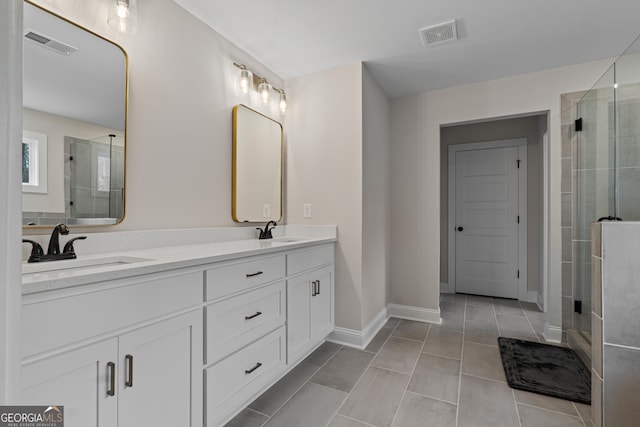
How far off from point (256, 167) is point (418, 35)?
1.57 meters

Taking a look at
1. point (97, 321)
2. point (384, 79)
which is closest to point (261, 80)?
point (384, 79)

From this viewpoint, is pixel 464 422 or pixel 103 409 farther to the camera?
pixel 464 422

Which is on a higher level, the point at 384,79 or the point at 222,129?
the point at 384,79

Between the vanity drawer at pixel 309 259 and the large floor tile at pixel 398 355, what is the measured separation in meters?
0.83

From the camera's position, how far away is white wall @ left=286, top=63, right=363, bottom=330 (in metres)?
2.54

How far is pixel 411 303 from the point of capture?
3.21 meters

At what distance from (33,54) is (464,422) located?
2664mm

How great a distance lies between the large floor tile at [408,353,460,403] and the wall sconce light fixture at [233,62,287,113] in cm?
239

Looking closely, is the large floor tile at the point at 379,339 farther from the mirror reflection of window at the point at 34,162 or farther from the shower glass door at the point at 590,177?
the mirror reflection of window at the point at 34,162

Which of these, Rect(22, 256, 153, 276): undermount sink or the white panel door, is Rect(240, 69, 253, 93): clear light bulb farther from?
the white panel door

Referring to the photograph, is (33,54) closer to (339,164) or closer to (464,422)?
(339,164)

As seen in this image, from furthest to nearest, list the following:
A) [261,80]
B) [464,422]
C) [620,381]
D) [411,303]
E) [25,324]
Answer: [411,303] → [261,80] → [464,422] → [620,381] → [25,324]

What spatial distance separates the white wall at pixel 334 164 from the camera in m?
2.54

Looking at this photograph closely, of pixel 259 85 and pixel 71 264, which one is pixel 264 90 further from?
pixel 71 264
